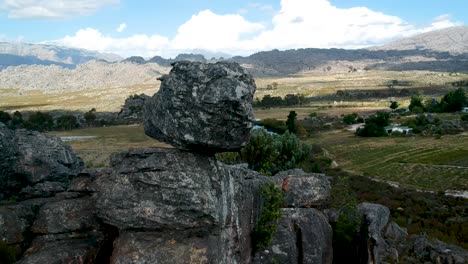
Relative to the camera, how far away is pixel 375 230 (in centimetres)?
2280

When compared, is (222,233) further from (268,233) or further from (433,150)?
(433,150)

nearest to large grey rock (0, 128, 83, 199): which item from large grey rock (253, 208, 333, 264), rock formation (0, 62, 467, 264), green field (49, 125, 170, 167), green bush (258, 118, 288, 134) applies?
rock formation (0, 62, 467, 264)

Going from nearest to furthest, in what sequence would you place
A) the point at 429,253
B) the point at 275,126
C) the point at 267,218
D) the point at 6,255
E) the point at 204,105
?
the point at 204,105
the point at 6,255
the point at 267,218
the point at 429,253
the point at 275,126

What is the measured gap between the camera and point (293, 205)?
A: 79.4ft

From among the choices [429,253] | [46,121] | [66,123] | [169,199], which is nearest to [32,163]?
[169,199]

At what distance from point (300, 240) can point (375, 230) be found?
4.19 m

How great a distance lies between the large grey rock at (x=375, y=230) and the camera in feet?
71.8

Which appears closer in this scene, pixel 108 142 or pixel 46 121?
pixel 108 142

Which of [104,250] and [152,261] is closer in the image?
[152,261]

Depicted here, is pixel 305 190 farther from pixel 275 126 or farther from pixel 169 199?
pixel 275 126

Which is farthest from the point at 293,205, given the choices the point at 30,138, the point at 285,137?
the point at 285,137

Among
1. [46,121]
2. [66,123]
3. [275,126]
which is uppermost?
[275,126]

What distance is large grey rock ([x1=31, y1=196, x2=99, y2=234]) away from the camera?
59.0 feet

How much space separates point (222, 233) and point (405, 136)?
129581 millimetres
